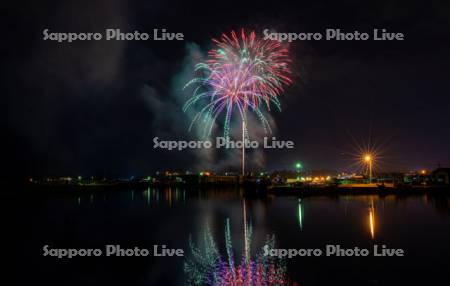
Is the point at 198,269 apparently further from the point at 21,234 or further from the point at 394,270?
the point at 21,234

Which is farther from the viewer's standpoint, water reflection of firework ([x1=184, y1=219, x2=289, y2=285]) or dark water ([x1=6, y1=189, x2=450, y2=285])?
dark water ([x1=6, y1=189, x2=450, y2=285])

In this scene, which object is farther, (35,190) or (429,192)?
(35,190)

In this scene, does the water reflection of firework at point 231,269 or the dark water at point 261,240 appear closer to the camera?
the water reflection of firework at point 231,269

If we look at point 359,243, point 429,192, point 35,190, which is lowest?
point 359,243

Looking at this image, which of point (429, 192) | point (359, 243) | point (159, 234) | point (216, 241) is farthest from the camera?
point (429, 192)

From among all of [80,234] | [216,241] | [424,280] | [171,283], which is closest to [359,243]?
[424,280]

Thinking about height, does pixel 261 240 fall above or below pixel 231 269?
above

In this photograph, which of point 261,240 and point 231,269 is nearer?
point 231,269

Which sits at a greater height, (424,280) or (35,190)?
(35,190)
